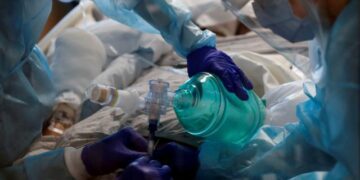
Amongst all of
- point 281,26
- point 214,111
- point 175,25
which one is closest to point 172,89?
point 175,25

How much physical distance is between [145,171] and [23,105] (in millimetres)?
425

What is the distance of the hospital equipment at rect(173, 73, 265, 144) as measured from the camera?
0.87m

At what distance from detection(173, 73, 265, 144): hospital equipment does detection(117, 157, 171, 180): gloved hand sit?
11cm

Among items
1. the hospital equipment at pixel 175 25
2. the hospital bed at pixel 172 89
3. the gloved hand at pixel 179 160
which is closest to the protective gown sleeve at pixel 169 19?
the hospital equipment at pixel 175 25

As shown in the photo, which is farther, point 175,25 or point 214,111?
point 175,25

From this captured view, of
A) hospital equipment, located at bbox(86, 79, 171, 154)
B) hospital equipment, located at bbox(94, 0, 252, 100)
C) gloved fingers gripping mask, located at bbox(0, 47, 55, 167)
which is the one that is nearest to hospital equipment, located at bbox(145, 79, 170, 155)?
hospital equipment, located at bbox(86, 79, 171, 154)

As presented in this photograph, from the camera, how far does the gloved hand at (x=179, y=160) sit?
85 cm

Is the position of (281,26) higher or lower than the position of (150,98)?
higher

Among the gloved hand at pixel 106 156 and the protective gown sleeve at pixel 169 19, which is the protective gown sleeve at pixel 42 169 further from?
the protective gown sleeve at pixel 169 19

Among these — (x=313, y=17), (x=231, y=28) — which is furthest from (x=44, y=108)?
(x=231, y=28)

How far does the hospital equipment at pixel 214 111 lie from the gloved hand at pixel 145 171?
11 centimetres

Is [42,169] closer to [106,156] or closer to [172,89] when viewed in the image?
[106,156]

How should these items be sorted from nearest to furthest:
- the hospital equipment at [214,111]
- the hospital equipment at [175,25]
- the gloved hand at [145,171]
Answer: the gloved hand at [145,171] < the hospital equipment at [214,111] < the hospital equipment at [175,25]

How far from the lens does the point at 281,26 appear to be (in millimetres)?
816
